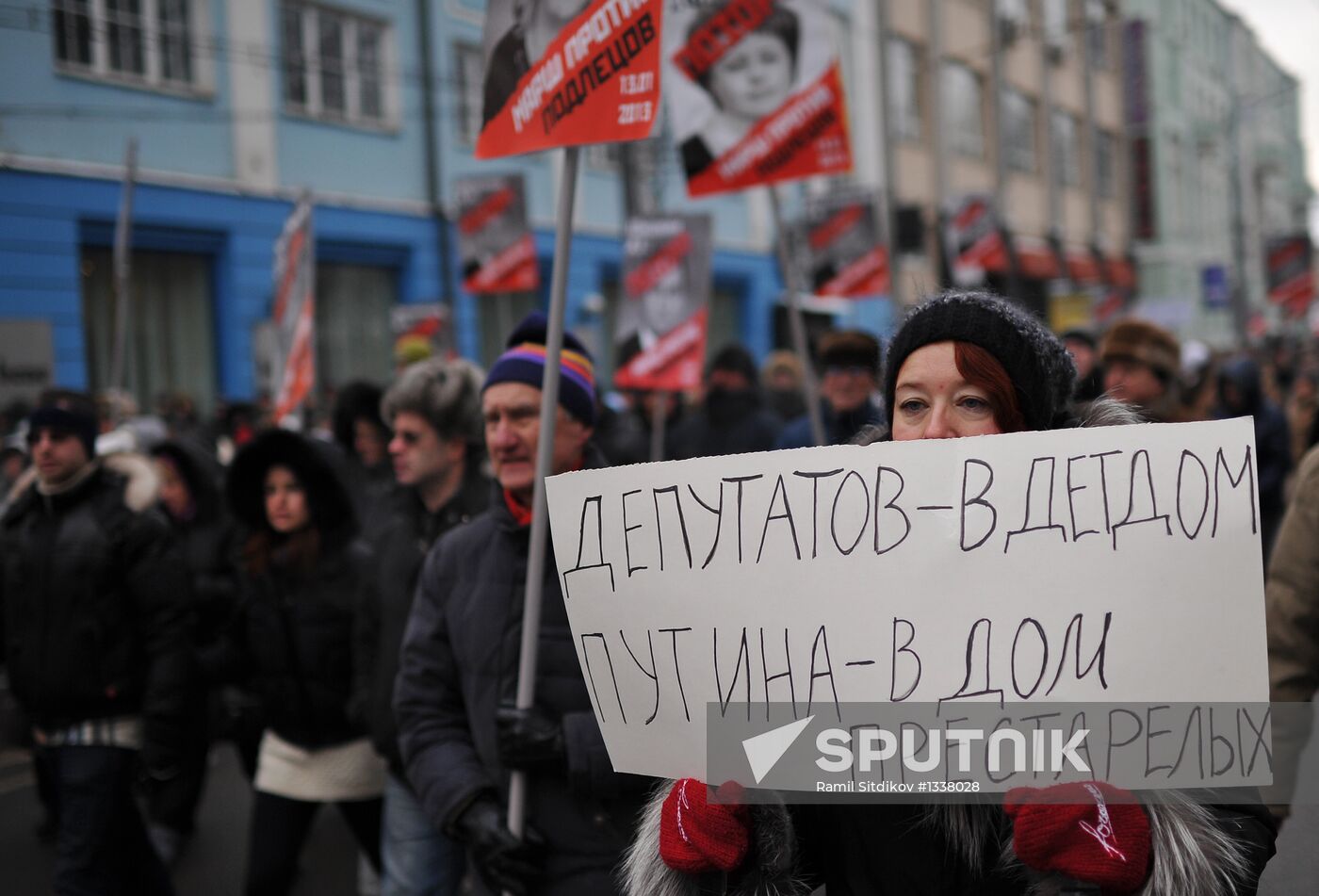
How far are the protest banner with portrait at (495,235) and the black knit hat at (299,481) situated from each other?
602cm

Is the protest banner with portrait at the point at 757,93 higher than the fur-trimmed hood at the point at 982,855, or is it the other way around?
the protest banner with portrait at the point at 757,93

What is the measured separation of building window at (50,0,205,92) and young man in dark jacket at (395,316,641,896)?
11.3 meters

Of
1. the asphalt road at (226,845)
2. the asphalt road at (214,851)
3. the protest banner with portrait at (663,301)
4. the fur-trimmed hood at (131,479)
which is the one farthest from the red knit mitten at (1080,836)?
the protest banner with portrait at (663,301)

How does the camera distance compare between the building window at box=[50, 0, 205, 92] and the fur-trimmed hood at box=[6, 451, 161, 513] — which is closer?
the fur-trimmed hood at box=[6, 451, 161, 513]

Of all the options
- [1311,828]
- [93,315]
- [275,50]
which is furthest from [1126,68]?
[1311,828]

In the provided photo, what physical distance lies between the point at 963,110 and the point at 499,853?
1130 inches

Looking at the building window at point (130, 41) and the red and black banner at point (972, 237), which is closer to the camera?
the building window at point (130, 41)

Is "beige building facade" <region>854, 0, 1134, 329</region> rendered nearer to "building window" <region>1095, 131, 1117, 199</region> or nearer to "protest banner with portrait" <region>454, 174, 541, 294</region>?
"building window" <region>1095, 131, 1117, 199</region>

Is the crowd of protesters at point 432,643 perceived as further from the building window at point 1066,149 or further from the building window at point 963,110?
the building window at point 1066,149

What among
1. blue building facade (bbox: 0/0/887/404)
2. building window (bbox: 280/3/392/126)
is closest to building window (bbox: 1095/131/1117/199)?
blue building facade (bbox: 0/0/887/404)

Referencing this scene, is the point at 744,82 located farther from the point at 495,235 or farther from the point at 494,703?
the point at 495,235

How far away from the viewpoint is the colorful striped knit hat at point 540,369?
269 centimetres

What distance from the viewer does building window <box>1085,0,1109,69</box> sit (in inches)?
1394

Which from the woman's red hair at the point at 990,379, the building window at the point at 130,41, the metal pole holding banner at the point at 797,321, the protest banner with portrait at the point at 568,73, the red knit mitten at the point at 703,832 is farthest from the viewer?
the building window at the point at 130,41
